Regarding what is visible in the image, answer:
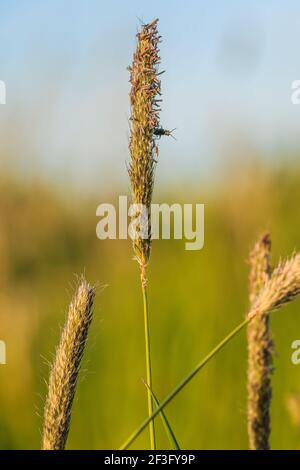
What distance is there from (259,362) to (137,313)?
173 centimetres

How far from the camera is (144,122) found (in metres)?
1.67

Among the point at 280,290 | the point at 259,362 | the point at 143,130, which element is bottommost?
the point at 259,362

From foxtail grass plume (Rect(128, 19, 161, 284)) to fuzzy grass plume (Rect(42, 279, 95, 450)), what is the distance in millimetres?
190

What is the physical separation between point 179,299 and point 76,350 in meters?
2.09

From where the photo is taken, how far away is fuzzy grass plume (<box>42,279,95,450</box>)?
143cm

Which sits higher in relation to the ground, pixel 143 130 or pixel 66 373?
pixel 143 130

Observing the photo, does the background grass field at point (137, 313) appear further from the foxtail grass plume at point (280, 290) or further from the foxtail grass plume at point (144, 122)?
the foxtail grass plume at point (280, 290)

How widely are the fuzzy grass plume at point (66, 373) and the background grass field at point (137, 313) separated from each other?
1265mm

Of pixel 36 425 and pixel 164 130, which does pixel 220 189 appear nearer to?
pixel 36 425

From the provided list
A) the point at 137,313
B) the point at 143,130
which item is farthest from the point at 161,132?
the point at 137,313

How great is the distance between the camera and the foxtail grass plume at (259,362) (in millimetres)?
1782

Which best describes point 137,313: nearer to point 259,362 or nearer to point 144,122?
point 259,362

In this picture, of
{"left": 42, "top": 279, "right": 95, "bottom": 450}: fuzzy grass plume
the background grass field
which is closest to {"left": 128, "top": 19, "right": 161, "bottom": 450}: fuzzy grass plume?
{"left": 42, "top": 279, "right": 95, "bottom": 450}: fuzzy grass plume

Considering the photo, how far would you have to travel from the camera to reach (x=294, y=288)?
4.79 feet
